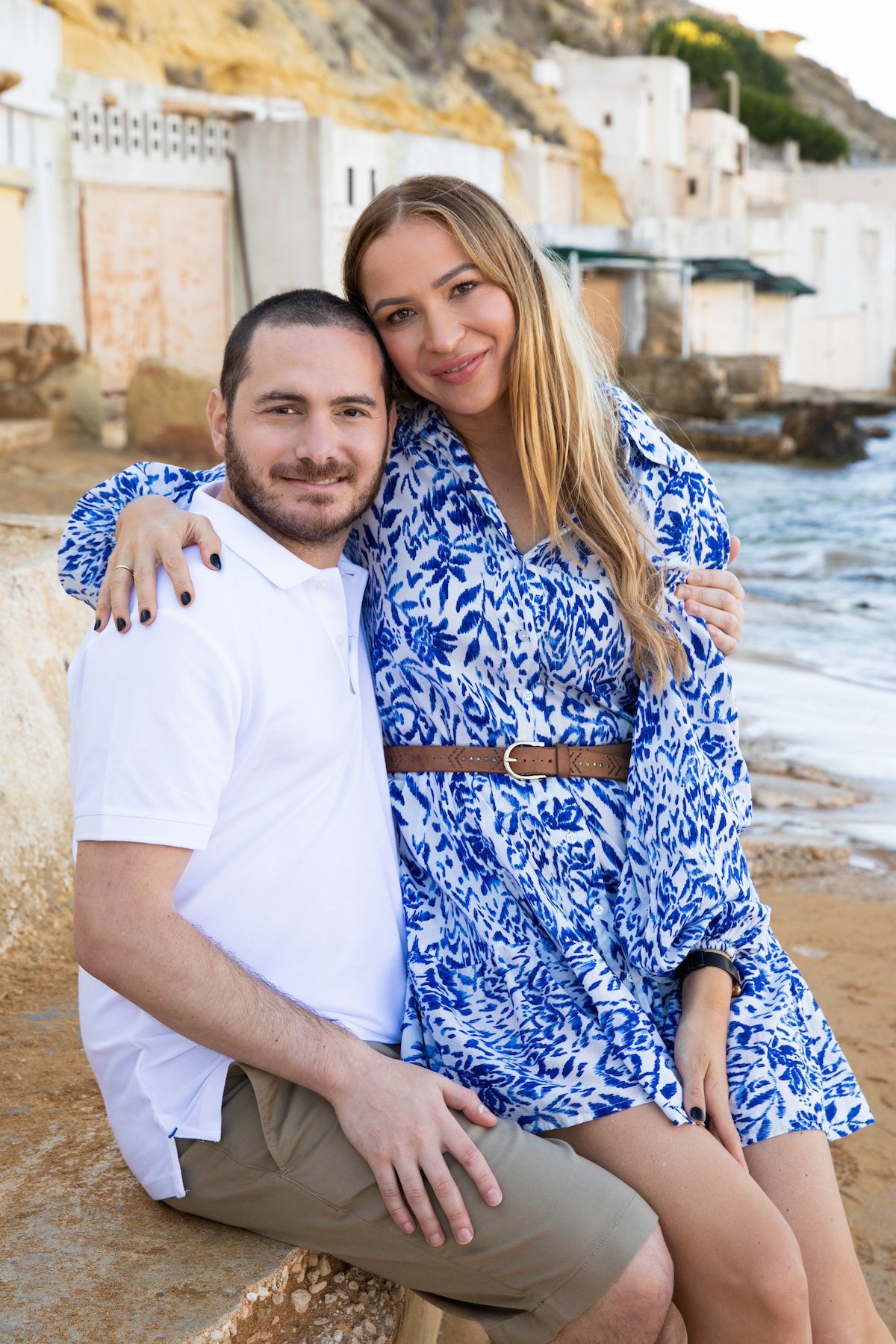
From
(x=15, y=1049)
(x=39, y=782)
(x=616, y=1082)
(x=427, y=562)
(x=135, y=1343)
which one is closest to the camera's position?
(x=135, y=1343)

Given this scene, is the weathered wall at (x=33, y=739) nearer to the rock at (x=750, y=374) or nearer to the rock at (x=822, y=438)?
the rock at (x=822, y=438)

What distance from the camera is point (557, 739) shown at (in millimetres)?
2227

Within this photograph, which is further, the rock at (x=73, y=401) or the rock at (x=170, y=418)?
the rock at (x=73, y=401)

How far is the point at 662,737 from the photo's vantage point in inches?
87.0

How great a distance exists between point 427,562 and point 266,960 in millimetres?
726

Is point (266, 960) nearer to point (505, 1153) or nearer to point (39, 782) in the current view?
point (505, 1153)

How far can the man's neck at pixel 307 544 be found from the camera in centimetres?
212

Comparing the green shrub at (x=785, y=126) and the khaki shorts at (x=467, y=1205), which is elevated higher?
the green shrub at (x=785, y=126)

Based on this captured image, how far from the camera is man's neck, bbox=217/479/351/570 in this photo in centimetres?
212

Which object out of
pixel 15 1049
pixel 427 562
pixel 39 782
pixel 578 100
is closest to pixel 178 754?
pixel 427 562

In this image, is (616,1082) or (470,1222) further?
(616,1082)

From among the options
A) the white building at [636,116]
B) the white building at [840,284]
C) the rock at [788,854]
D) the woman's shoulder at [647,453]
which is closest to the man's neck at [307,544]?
the woman's shoulder at [647,453]

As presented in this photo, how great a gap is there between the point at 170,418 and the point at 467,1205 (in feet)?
37.6

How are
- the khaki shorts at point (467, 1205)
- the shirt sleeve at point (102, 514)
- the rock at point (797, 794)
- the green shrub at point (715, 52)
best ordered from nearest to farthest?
the khaki shorts at point (467, 1205), the shirt sleeve at point (102, 514), the rock at point (797, 794), the green shrub at point (715, 52)
